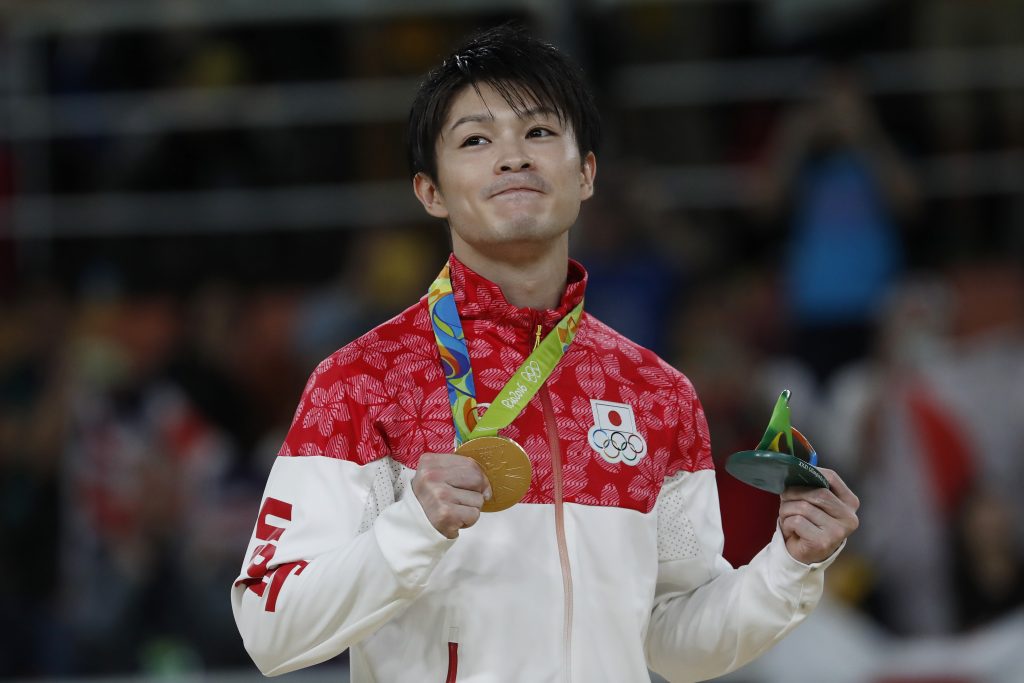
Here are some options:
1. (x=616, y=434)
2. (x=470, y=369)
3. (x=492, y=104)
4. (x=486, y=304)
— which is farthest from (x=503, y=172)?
(x=616, y=434)

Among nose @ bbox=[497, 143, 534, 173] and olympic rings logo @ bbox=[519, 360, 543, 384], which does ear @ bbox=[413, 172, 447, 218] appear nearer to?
nose @ bbox=[497, 143, 534, 173]

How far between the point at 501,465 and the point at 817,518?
57 cm

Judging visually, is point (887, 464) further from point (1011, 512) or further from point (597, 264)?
point (597, 264)

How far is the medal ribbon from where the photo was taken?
9.33 feet

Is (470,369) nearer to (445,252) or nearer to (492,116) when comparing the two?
(492,116)

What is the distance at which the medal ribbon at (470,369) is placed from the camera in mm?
2844

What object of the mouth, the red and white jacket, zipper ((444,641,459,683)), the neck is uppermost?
the mouth

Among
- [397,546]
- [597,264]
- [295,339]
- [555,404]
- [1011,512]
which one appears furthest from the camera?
[295,339]

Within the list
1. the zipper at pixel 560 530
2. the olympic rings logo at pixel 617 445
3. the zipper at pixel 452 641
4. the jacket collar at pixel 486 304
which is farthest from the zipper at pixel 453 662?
the jacket collar at pixel 486 304

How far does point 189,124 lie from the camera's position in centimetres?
814

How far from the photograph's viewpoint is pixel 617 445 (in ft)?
9.86

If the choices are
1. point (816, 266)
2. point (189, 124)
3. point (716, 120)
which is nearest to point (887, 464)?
point (816, 266)

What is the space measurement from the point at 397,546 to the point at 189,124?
19.1ft

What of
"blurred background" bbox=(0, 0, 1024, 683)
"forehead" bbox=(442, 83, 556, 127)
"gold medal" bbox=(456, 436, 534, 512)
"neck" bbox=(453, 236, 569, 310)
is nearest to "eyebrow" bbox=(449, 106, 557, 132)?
"forehead" bbox=(442, 83, 556, 127)
